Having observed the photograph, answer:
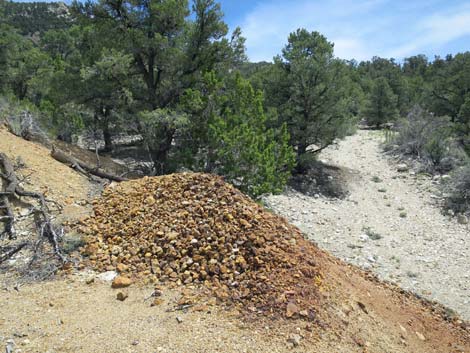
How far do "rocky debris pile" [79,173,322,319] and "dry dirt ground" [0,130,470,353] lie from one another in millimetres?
246

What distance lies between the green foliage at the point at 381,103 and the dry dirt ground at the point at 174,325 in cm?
2931

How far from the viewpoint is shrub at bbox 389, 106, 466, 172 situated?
15633mm

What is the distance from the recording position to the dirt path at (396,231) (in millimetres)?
7633

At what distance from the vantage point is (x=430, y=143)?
16.3 m

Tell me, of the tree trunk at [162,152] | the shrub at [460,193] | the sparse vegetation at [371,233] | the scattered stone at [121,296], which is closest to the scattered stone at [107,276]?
the scattered stone at [121,296]

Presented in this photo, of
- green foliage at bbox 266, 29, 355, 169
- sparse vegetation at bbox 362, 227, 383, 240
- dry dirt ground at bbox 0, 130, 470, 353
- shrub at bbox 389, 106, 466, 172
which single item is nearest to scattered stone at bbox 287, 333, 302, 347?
dry dirt ground at bbox 0, 130, 470, 353

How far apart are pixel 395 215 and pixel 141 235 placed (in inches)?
349

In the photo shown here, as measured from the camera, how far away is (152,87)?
1052cm

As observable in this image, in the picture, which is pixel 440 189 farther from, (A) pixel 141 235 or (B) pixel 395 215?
(A) pixel 141 235

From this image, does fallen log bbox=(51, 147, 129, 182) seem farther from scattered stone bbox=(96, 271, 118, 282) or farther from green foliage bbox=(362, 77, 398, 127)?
green foliage bbox=(362, 77, 398, 127)

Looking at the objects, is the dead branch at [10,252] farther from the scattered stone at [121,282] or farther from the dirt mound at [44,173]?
the scattered stone at [121,282]

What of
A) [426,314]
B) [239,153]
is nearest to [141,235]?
[239,153]

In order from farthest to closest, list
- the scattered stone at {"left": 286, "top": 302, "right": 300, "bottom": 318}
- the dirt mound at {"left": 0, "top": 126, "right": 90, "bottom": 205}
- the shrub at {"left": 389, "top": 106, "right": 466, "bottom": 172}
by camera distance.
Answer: the shrub at {"left": 389, "top": 106, "right": 466, "bottom": 172}
the dirt mound at {"left": 0, "top": 126, "right": 90, "bottom": 205}
the scattered stone at {"left": 286, "top": 302, "right": 300, "bottom": 318}

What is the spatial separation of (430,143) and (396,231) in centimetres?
794
